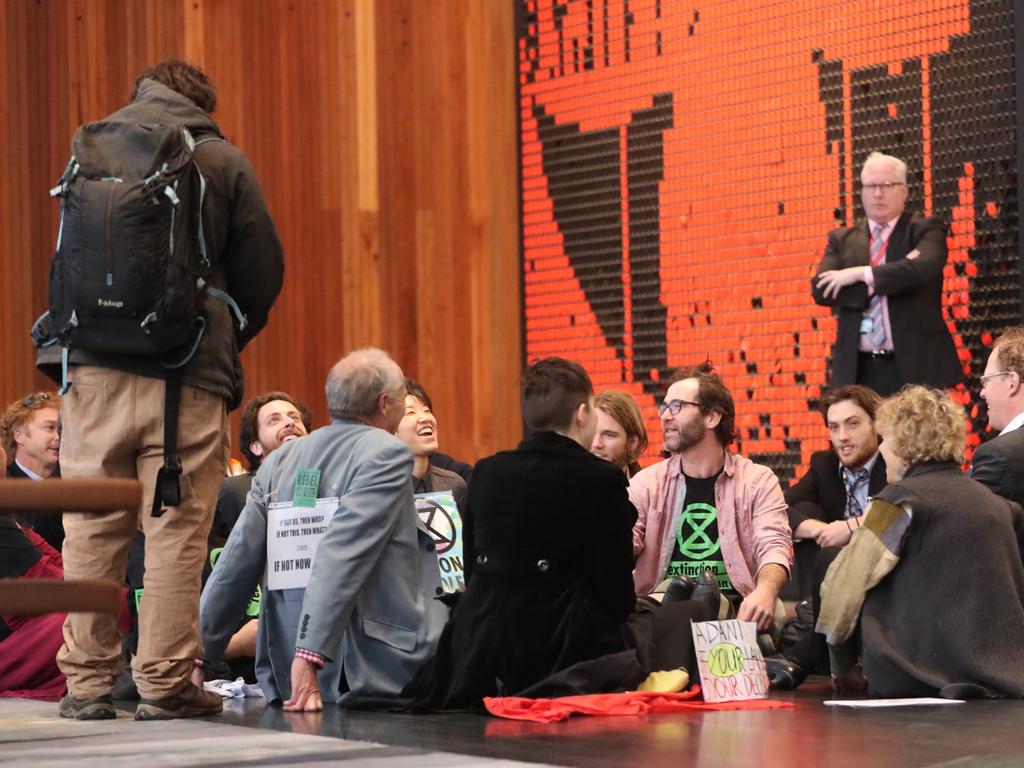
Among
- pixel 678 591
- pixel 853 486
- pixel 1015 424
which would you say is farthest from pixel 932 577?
pixel 853 486

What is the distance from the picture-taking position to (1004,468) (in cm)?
461

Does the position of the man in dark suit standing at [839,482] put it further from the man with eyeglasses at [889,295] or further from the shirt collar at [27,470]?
the shirt collar at [27,470]

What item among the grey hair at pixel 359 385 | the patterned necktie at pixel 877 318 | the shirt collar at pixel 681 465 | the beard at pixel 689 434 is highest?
the patterned necktie at pixel 877 318

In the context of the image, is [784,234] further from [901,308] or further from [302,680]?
[302,680]

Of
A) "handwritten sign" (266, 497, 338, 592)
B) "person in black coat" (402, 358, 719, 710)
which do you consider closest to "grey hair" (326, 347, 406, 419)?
"handwritten sign" (266, 497, 338, 592)

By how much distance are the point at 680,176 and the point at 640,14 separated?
→ 2.59 feet

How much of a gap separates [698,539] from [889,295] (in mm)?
1682

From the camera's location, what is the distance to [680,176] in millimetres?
7406

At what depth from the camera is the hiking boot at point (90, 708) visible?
377 centimetres

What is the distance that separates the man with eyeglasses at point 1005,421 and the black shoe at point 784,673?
75 centimetres

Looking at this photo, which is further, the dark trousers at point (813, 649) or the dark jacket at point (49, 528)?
the dark jacket at point (49, 528)

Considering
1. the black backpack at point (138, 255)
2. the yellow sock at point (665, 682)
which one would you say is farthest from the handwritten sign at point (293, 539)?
the yellow sock at point (665, 682)

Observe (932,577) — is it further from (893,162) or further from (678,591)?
(893,162)

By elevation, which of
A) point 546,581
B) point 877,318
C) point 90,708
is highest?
point 877,318
